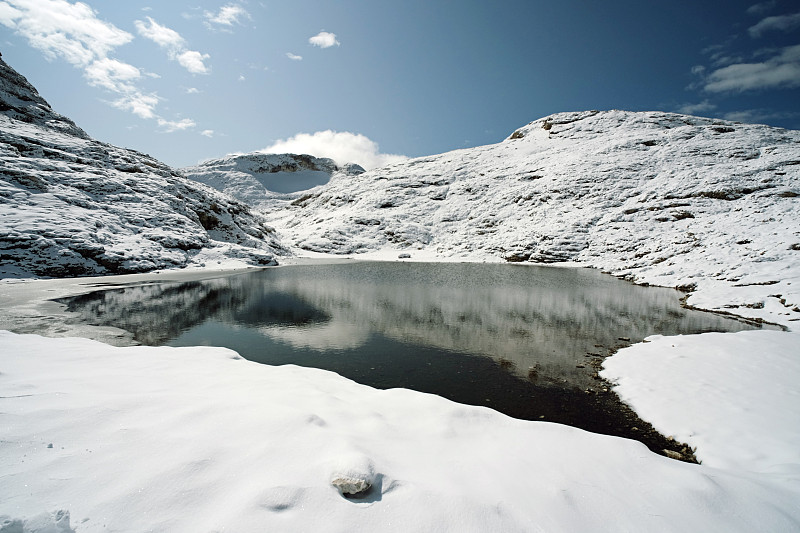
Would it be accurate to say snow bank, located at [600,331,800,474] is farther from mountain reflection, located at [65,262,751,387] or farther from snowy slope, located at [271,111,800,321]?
snowy slope, located at [271,111,800,321]

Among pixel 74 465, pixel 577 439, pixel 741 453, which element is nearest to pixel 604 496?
pixel 577 439

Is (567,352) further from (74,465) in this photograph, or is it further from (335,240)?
(335,240)

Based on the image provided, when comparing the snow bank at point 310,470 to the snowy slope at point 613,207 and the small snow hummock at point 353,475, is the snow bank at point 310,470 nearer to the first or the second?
the small snow hummock at point 353,475

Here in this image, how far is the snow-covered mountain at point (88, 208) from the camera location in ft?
80.2

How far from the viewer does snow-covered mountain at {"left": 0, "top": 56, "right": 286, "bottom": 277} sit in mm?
24438

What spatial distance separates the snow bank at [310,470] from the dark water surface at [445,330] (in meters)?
2.70

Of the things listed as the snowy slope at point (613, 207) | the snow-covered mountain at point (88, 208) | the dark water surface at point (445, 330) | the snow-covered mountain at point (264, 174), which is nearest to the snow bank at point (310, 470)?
the dark water surface at point (445, 330)

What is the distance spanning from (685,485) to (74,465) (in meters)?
5.55

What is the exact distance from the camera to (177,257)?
31.8 m

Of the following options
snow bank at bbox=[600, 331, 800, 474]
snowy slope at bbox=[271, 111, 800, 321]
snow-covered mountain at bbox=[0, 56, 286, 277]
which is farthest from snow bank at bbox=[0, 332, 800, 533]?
snow-covered mountain at bbox=[0, 56, 286, 277]

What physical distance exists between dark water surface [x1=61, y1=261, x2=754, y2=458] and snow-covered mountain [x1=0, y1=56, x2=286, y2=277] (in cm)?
905

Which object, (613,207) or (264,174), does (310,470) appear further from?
(264,174)

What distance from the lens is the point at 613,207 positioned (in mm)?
47719

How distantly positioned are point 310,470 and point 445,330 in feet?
33.2
